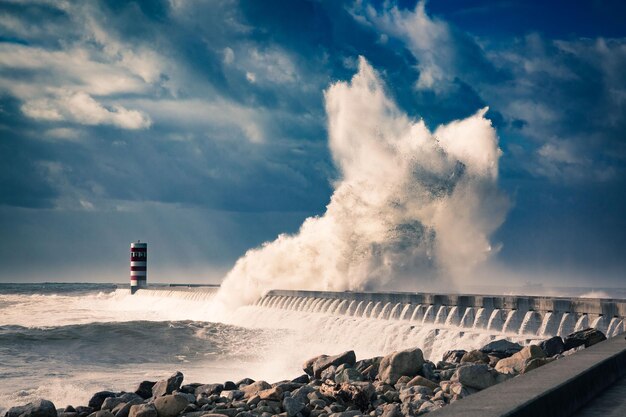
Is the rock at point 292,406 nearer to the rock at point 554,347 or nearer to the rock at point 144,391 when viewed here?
the rock at point 144,391

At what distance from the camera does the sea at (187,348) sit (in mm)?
13219

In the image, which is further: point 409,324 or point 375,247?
point 375,247

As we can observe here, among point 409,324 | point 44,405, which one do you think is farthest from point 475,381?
point 409,324

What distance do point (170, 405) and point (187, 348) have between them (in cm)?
1314

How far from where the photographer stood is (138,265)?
5991cm

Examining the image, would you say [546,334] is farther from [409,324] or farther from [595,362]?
[595,362]

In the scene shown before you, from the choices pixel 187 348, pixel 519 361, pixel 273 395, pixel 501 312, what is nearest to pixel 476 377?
pixel 519 361

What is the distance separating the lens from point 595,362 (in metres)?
5.70

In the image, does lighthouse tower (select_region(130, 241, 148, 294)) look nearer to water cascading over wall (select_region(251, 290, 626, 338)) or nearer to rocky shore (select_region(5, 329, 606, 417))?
water cascading over wall (select_region(251, 290, 626, 338))

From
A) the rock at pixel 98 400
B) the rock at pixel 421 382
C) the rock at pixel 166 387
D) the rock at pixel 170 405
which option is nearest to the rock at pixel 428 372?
the rock at pixel 421 382

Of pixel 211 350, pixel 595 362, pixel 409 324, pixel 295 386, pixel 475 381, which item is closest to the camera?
pixel 595 362

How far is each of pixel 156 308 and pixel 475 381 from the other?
43.8 meters

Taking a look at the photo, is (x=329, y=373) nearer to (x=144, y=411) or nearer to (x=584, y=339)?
(x=144, y=411)

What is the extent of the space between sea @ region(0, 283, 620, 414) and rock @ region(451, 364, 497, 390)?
18.8 ft
